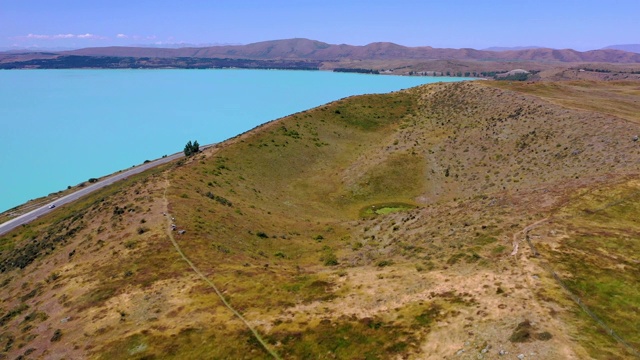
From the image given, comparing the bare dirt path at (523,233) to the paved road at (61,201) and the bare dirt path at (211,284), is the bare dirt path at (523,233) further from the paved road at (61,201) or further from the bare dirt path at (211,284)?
the paved road at (61,201)

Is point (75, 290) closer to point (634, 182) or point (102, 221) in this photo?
point (102, 221)

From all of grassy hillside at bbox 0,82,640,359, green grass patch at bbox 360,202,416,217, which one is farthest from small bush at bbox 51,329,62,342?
green grass patch at bbox 360,202,416,217

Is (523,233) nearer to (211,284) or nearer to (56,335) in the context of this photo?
Answer: (211,284)

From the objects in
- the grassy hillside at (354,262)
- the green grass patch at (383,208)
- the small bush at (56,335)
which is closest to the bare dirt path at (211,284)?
the grassy hillside at (354,262)

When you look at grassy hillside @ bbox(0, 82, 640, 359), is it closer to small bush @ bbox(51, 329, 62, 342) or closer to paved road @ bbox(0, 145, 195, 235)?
small bush @ bbox(51, 329, 62, 342)

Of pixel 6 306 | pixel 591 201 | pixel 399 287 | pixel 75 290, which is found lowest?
pixel 6 306

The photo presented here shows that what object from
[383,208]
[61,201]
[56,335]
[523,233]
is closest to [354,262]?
[523,233]

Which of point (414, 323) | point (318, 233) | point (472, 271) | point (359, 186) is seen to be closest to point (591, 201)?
point (472, 271)

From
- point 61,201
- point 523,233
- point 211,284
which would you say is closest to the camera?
point 211,284
